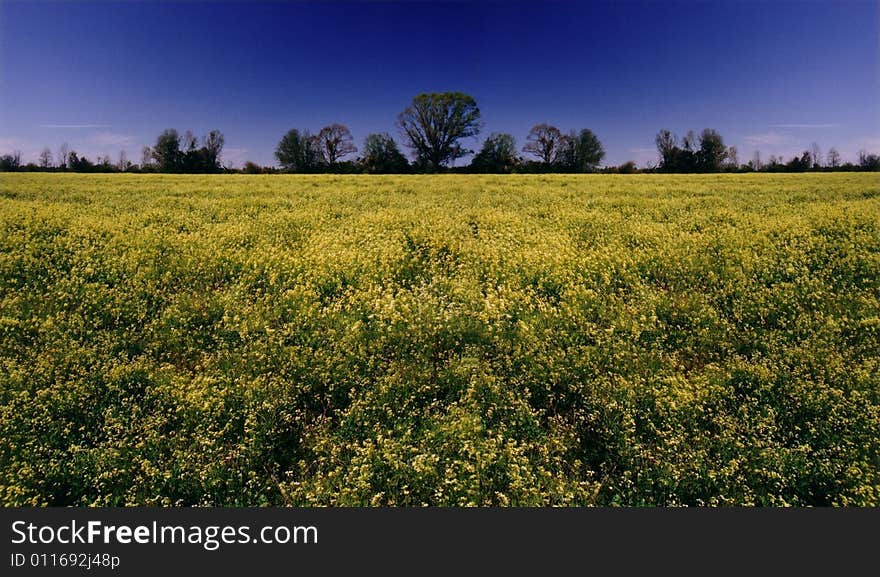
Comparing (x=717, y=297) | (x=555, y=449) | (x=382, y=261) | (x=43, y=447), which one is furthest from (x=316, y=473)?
(x=717, y=297)

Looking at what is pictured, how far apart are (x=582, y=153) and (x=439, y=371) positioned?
2242 inches

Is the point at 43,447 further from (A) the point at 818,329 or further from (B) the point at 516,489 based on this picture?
(A) the point at 818,329

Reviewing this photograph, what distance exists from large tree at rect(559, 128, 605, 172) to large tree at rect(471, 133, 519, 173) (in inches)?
332

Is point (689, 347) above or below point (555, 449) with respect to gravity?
above

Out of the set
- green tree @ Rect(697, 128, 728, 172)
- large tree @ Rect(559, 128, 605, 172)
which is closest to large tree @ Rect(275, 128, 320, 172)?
large tree @ Rect(559, 128, 605, 172)

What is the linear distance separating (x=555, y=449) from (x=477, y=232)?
26.8 feet

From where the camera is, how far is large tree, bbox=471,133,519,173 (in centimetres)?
4716

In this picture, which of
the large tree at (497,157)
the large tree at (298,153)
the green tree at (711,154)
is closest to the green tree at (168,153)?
the large tree at (298,153)

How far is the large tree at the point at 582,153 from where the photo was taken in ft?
176

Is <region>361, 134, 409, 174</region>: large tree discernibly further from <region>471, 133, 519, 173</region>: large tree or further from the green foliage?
the green foliage

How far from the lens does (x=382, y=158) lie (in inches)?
1928

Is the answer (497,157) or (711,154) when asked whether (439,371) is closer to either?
(497,157)

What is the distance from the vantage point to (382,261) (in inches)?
342

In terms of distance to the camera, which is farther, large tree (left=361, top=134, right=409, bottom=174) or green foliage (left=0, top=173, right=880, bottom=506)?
large tree (left=361, top=134, right=409, bottom=174)
